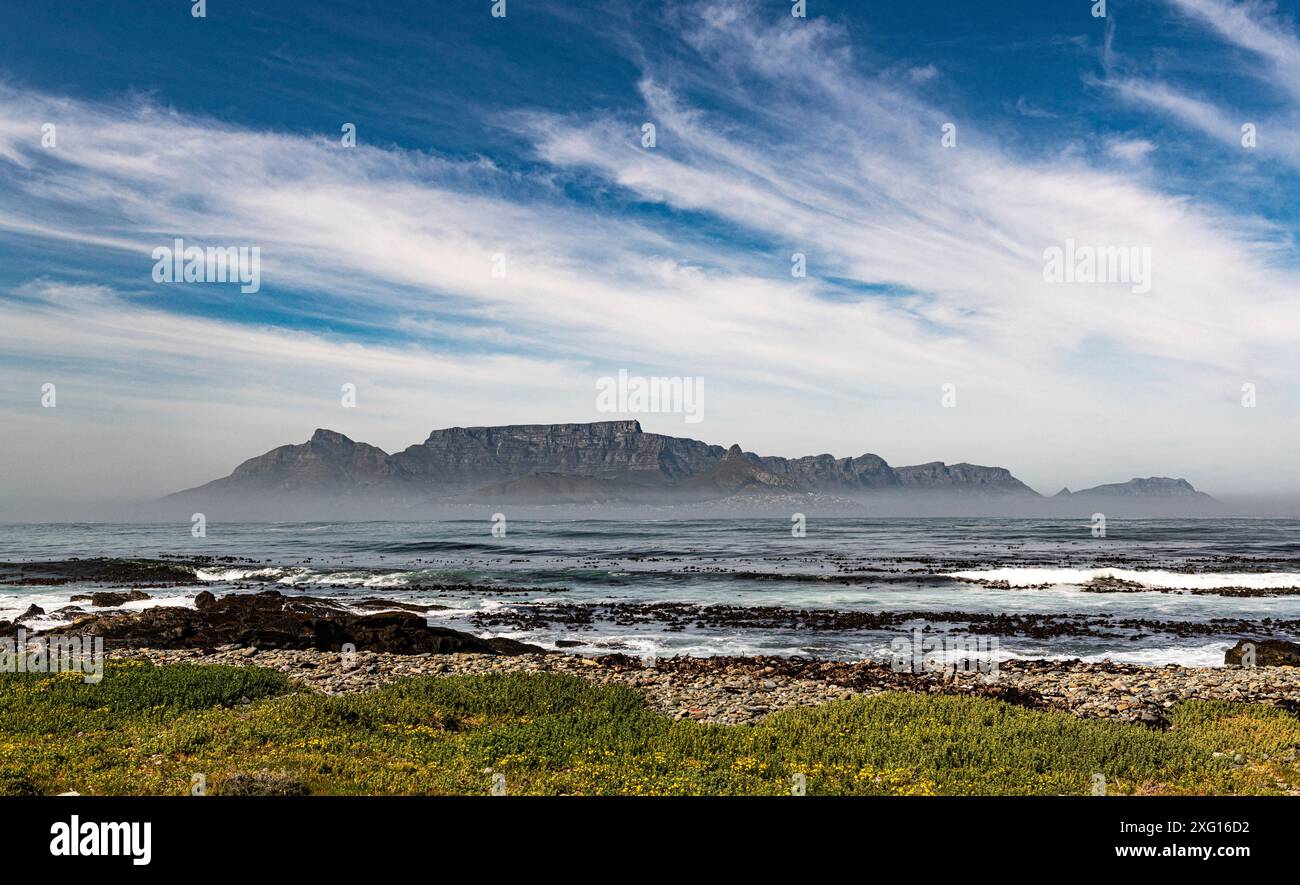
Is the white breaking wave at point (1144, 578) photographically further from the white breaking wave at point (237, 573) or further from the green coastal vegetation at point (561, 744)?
the white breaking wave at point (237, 573)

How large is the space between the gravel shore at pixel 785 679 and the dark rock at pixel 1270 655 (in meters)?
1.92

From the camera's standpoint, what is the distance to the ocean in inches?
1309

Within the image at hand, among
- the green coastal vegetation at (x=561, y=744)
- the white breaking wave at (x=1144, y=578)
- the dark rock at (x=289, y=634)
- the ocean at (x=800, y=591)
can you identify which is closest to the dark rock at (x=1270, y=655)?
the ocean at (x=800, y=591)

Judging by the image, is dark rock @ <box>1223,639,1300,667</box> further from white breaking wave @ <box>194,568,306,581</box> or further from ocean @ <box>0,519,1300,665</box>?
white breaking wave @ <box>194,568,306,581</box>

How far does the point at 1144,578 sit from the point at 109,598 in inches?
2727

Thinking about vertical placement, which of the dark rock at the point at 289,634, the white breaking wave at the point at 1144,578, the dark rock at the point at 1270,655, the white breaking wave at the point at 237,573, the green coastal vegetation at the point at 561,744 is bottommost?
the white breaking wave at the point at 237,573

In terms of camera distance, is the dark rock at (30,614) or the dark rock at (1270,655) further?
the dark rock at (30,614)

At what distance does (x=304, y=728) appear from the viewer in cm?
1331

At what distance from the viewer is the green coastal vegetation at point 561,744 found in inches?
424

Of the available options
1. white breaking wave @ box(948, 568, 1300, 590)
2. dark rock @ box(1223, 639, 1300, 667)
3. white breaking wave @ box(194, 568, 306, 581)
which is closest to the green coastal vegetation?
dark rock @ box(1223, 639, 1300, 667)

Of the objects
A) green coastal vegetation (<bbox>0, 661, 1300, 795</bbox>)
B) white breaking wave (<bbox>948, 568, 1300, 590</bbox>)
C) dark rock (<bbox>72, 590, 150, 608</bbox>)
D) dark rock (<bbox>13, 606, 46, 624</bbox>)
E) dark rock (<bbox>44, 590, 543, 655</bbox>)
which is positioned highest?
green coastal vegetation (<bbox>0, 661, 1300, 795</bbox>)

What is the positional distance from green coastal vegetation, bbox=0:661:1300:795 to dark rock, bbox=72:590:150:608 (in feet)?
100

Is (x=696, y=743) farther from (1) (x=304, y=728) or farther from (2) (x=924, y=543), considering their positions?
(2) (x=924, y=543)

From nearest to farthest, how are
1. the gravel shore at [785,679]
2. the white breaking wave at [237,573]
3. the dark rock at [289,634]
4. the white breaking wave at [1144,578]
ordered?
the gravel shore at [785,679], the dark rock at [289,634], the white breaking wave at [1144,578], the white breaking wave at [237,573]
